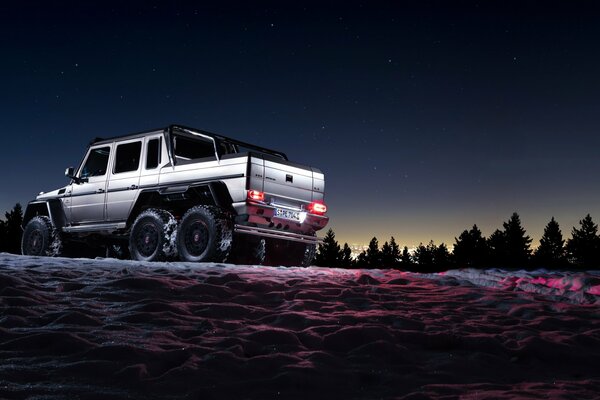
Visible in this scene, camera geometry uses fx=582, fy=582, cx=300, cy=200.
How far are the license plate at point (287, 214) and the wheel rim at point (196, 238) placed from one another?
119 cm

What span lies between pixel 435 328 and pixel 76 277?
12.3ft

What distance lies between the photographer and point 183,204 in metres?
10.4

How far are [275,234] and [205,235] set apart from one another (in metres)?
1.15

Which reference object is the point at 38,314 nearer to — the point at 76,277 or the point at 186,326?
the point at 186,326

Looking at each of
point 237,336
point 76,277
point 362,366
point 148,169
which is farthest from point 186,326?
point 148,169

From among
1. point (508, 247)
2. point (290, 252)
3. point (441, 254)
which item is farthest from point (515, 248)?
point (290, 252)

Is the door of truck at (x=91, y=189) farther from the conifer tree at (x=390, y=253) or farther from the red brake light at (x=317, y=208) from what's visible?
the conifer tree at (x=390, y=253)

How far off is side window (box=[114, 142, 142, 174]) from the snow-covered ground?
457cm

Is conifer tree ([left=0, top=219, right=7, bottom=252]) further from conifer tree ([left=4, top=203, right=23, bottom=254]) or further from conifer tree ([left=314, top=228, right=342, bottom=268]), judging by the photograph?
conifer tree ([left=314, top=228, right=342, bottom=268])

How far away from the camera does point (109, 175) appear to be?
11.3m

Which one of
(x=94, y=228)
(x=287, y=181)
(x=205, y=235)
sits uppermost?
(x=287, y=181)

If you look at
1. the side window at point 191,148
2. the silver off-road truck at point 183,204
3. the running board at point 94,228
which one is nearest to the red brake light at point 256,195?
the silver off-road truck at point 183,204

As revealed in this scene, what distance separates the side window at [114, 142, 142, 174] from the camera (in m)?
10.9

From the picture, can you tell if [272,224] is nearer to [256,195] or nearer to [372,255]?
[256,195]
